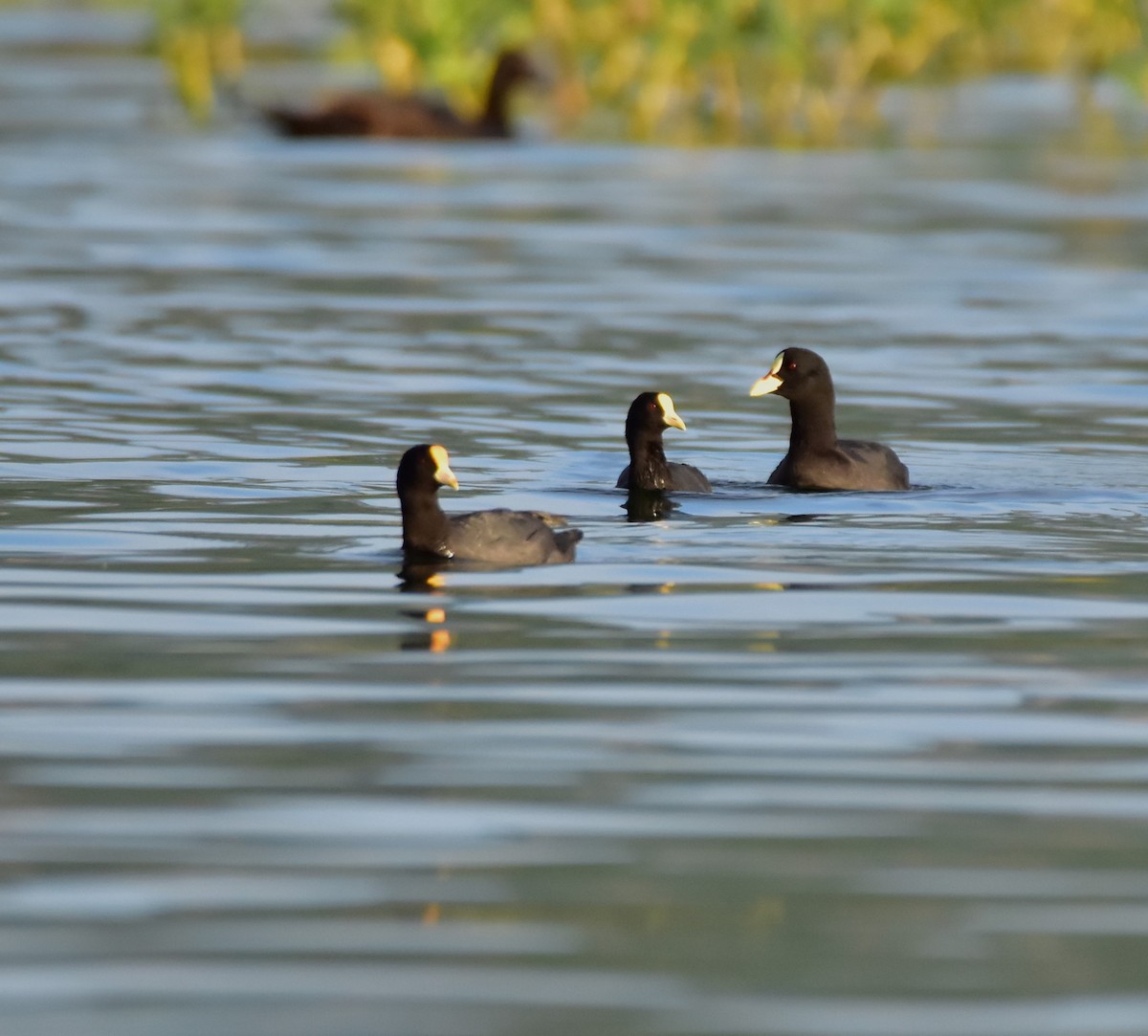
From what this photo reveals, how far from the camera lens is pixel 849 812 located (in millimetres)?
6680

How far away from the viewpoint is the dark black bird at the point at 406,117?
34719mm

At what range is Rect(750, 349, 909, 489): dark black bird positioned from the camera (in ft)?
40.2

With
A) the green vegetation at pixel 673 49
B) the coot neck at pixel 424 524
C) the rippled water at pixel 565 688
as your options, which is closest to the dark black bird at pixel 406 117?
the green vegetation at pixel 673 49

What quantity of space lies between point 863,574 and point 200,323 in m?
9.79

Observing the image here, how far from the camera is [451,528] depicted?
10180 mm

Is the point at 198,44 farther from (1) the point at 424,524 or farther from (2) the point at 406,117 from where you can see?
(1) the point at 424,524

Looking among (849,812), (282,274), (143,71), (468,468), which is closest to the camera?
(849,812)

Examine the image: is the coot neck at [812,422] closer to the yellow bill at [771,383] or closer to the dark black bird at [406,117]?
the yellow bill at [771,383]

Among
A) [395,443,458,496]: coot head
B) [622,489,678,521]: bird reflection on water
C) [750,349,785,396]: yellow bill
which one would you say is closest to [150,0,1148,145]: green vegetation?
[750,349,785,396]: yellow bill

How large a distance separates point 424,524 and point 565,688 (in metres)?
2.16

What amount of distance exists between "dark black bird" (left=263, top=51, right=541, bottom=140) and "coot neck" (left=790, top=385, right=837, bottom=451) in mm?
22356

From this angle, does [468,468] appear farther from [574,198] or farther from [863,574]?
[574,198]

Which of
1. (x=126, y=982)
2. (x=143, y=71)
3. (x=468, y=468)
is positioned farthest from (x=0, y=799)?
(x=143, y=71)

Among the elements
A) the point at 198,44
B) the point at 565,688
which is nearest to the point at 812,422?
the point at 565,688
